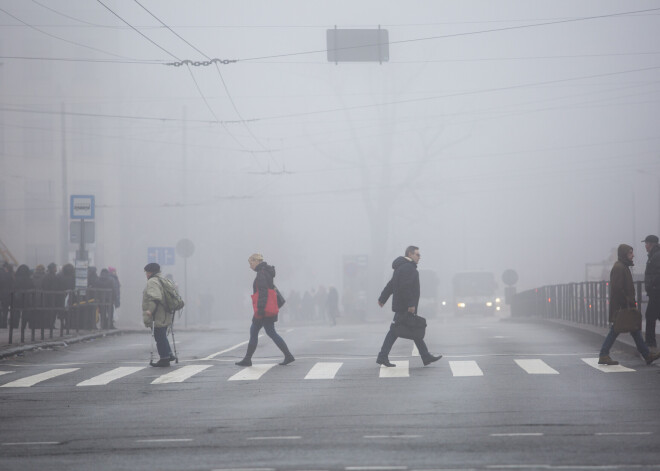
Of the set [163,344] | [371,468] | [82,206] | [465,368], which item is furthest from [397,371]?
[82,206]

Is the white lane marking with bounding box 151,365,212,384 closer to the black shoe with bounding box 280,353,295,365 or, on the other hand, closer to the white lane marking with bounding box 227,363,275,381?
the white lane marking with bounding box 227,363,275,381

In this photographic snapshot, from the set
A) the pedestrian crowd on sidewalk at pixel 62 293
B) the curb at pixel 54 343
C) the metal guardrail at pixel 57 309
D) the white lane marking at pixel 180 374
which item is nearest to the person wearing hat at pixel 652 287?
the white lane marking at pixel 180 374

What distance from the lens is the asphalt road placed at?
872cm

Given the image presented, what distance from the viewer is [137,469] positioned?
8375 millimetres

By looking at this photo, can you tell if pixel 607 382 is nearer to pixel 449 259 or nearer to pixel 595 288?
pixel 595 288

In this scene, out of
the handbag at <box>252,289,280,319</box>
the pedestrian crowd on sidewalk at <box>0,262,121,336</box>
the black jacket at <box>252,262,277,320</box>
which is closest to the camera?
the black jacket at <box>252,262,277,320</box>

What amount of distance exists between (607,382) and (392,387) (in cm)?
261

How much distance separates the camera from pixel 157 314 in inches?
731

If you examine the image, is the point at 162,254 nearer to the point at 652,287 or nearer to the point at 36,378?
the point at 36,378

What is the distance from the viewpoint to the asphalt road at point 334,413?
8719 mm

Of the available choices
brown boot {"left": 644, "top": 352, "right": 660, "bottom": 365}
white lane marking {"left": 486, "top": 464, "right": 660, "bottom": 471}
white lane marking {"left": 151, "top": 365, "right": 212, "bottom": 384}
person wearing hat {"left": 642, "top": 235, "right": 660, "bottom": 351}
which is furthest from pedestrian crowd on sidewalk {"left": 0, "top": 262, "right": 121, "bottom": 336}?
white lane marking {"left": 486, "top": 464, "right": 660, "bottom": 471}

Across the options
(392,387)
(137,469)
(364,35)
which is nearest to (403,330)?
(392,387)

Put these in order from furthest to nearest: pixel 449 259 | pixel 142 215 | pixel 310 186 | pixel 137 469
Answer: pixel 449 259
pixel 310 186
pixel 142 215
pixel 137 469

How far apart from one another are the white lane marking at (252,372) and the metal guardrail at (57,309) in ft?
19.1
